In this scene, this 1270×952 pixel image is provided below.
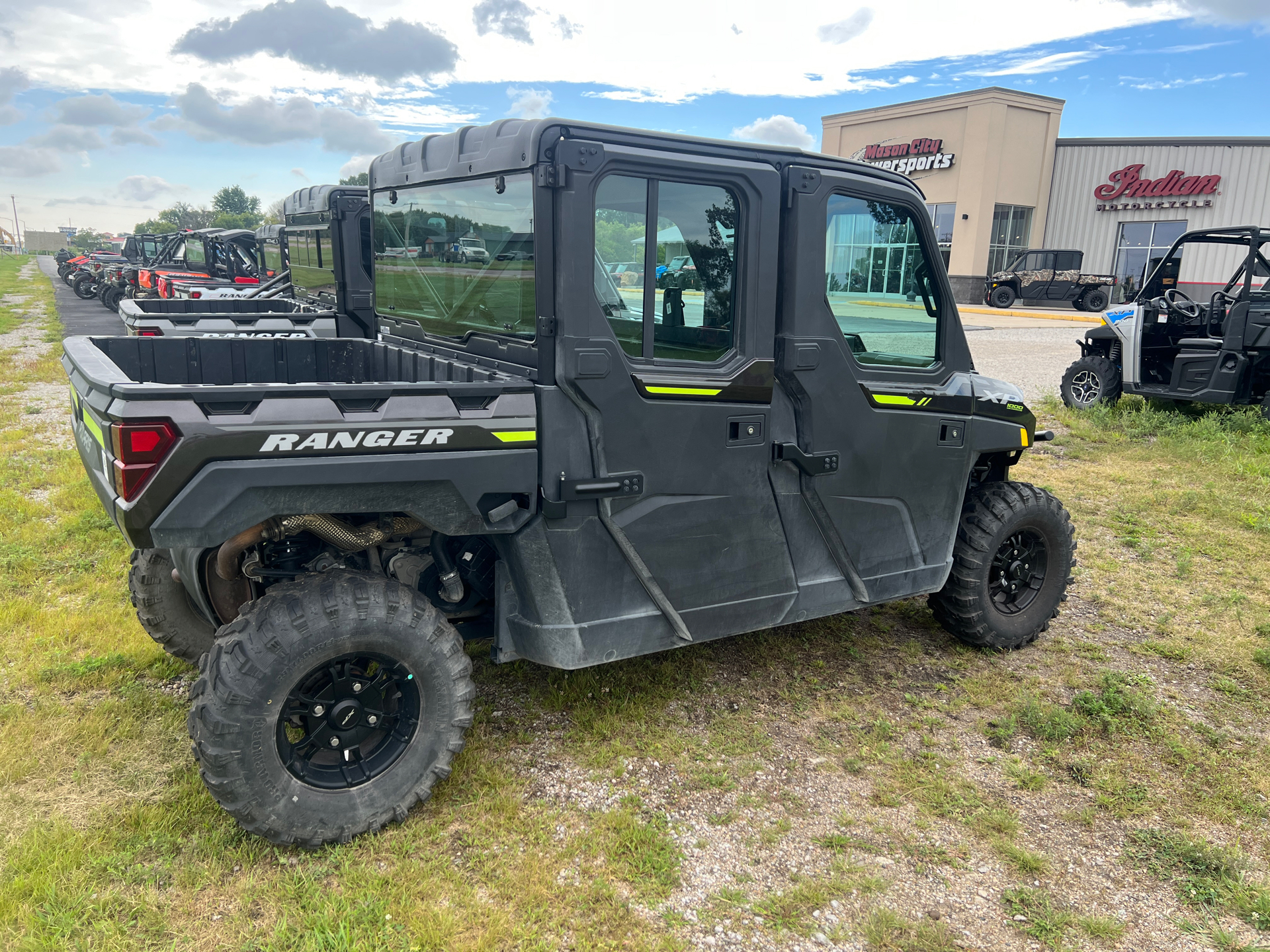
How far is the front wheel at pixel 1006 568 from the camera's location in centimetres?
456

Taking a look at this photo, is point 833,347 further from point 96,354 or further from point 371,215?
point 96,354

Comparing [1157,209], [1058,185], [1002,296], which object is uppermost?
[1058,185]

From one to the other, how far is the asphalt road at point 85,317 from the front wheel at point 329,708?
12958 mm

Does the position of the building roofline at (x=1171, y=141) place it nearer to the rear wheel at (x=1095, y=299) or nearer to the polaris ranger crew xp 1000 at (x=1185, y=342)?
the rear wheel at (x=1095, y=299)

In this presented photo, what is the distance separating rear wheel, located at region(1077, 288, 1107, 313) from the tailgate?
94.8 feet

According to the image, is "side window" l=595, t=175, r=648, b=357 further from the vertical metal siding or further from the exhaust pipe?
the vertical metal siding

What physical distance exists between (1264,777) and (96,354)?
16.1ft

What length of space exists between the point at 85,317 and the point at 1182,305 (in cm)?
2212

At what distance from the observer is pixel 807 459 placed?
12.2 feet

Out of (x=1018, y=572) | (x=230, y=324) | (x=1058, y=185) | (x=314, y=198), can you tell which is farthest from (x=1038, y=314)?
(x=230, y=324)

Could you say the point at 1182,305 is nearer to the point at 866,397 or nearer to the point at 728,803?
the point at 866,397

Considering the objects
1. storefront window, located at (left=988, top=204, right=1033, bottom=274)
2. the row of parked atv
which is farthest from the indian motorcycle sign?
the row of parked atv

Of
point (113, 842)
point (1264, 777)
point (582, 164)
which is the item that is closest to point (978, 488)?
point (1264, 777)

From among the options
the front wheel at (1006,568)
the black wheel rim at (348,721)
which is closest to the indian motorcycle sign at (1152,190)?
the front wheel at (1006,568)
